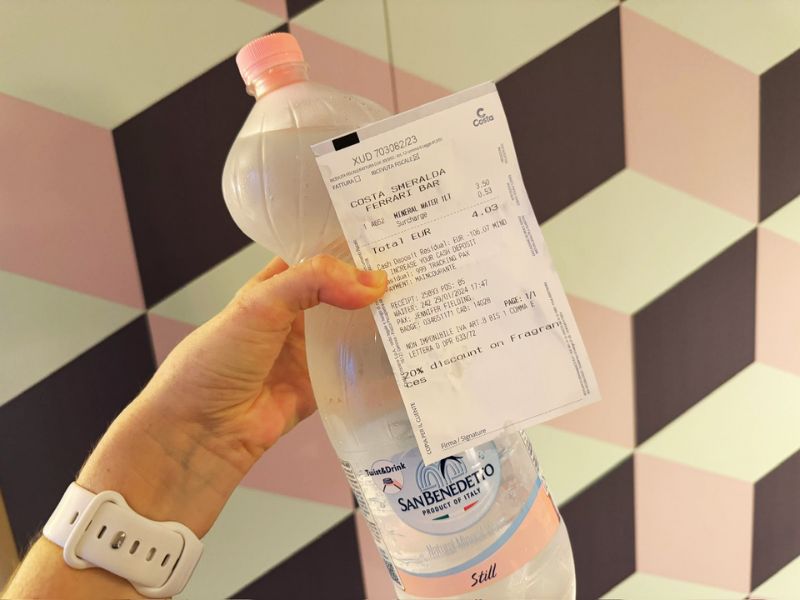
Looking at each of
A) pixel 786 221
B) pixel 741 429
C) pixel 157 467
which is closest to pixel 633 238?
pixel 786 221

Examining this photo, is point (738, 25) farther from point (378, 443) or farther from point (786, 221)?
point (378, 443)

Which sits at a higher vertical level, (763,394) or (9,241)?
(9,241)

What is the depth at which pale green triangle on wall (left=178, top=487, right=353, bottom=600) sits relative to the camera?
2.95ft

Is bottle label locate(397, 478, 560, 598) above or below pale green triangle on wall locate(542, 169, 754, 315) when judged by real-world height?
below

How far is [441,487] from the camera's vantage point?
21.3 inches

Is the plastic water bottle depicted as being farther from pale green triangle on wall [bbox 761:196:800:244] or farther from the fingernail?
pale green triangle on wall [bbox 761:196:800:244]

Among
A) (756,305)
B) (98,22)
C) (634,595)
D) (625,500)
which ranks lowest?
(634,595)

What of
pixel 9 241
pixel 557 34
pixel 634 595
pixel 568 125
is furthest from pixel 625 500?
pixel 9 241

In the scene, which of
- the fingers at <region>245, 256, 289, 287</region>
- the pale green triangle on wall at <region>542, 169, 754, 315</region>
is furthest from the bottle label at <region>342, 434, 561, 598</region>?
the pale green triangle on wall at <region>542, 169, 754, 315</region>

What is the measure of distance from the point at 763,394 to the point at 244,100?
90 cm

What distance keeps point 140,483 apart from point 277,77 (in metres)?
0.44

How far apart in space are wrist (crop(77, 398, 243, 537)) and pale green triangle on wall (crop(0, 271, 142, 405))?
0.72ft

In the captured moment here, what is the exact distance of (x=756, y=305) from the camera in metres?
0.93

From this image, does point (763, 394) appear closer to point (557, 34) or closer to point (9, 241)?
point (557, 34)
